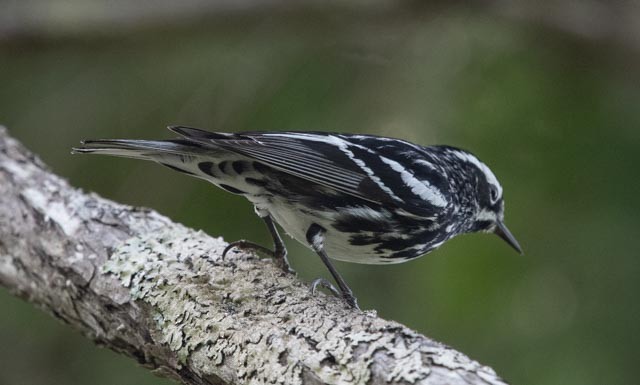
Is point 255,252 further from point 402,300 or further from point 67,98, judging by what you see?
point 67,98

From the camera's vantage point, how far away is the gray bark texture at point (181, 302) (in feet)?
9.04

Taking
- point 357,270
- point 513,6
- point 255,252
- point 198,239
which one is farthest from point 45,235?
point 513,6

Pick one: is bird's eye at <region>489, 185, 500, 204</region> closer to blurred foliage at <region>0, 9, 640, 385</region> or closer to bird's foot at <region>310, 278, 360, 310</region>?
blurred foliage at <region>0, 9, 640, 385</region>

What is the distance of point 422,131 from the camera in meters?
5.86

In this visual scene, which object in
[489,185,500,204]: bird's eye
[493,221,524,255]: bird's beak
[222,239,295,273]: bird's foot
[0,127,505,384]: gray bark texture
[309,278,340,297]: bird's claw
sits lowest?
[0,127,505,384]: gray bark texture

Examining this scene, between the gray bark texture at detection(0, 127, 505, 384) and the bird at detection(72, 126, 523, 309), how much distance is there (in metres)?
0.28

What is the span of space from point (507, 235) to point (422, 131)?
1136 millimetres

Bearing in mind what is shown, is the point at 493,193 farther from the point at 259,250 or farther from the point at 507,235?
the point at 259,250

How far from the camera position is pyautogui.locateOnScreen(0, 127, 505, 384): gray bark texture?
9.04ft

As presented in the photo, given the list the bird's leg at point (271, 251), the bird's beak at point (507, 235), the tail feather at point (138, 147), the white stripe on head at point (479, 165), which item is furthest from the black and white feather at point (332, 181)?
the bird's beak at point (507, 235)

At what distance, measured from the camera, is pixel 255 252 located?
403 centimetres

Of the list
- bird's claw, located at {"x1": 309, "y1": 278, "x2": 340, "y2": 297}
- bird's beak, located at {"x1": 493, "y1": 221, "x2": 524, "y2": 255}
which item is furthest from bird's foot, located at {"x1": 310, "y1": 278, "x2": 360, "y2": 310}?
bird's beak, located at {"x1": 493, "y1": 221, "x2": 524, "y2": 255}

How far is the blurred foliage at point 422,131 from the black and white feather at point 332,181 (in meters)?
1.13

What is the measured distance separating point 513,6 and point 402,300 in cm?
223
